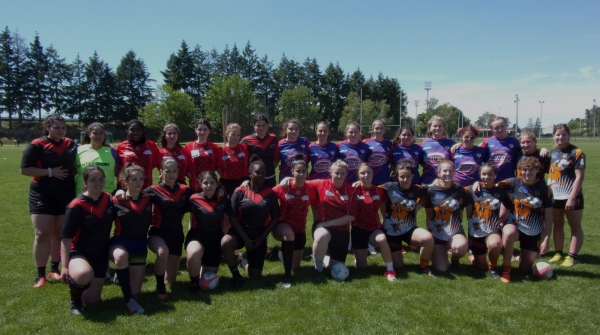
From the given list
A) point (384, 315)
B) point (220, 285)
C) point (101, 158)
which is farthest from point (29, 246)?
point (384, 315)

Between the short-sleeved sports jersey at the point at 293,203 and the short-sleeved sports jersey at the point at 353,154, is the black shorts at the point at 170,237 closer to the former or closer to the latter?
the short-sleeved sports jersey at the point at 293,203

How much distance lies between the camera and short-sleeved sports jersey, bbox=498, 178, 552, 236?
16.2 feet

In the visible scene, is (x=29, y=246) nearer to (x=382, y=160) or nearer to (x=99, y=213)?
(x=99, y=213)

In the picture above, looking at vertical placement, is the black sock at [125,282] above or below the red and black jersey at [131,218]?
below

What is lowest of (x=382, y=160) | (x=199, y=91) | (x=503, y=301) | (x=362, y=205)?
(x=503, y=301)

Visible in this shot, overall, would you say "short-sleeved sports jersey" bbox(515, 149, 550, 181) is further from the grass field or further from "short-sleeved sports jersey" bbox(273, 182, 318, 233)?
"short-sleeved sports jersey" bbox(273, 182, 318, 233)

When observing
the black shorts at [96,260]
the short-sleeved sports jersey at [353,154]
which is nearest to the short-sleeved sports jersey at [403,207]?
the short-sleeved sports jersey at [353,154]

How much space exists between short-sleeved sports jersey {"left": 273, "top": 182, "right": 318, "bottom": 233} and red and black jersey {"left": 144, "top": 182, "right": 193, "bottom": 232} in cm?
117

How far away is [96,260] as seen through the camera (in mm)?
4090

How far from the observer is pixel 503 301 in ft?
13.8

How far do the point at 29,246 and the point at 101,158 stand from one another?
9.03 feet

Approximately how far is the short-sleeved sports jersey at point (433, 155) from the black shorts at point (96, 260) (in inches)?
169

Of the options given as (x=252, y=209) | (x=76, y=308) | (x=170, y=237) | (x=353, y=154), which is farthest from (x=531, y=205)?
(x=76, y=308)

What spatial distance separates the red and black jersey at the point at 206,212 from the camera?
4.65 metres
